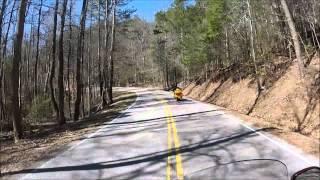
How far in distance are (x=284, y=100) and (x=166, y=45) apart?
5999 cm

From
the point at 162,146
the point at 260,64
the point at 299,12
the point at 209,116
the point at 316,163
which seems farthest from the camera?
the point at 260,64

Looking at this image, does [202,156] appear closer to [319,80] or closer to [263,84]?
[319,80]

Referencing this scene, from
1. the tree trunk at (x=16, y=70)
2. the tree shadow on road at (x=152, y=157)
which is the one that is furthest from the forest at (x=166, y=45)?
the tree shadow on road at (x=152, y=157)

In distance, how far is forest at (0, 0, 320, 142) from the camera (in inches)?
1086

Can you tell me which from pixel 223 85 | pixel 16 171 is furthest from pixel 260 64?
pixel 16 171

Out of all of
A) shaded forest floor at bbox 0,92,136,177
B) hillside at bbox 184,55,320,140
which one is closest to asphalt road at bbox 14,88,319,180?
shaded forest floor at bbox 0,92,136,177

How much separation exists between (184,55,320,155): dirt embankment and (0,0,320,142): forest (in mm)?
505

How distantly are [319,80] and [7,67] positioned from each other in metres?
45.3

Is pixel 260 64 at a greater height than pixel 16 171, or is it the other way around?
pixel 260 64

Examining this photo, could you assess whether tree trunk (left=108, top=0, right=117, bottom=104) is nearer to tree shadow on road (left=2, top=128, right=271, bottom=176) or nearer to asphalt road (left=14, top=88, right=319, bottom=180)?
asphalt road (left=14, top=88, right=319, bottom=180)

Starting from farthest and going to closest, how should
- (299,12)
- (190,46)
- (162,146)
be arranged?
1. (190,46)
2. (299,12)
3. (162,146)

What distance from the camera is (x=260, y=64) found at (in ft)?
116

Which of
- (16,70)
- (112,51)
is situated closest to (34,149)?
(16,70)

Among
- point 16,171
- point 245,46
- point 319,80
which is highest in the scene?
point 245,46
